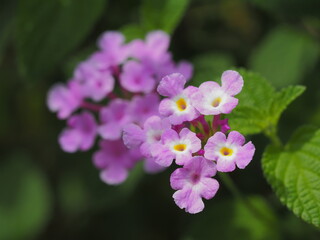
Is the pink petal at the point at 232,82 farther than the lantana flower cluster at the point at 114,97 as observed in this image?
No

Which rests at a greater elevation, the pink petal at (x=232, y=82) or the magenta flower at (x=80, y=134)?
the pink petal at (x=232, y=82)

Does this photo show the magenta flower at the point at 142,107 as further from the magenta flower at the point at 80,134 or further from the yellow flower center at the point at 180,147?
the yellow flower center at the point at 180,147

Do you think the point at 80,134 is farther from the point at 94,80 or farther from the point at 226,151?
the point at 226,151

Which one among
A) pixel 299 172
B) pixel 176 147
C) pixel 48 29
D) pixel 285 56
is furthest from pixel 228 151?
pixel 285 56

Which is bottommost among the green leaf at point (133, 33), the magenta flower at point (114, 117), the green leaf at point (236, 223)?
the green leaf at point (236, 223)

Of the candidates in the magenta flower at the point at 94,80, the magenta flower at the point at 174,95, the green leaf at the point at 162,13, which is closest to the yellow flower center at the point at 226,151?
the magenta flower at the point at 174,95

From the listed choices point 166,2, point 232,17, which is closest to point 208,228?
point 166,2

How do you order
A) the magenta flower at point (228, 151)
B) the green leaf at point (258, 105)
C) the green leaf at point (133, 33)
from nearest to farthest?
the magenta flower at point (228, 151) → the green leaf at point (258, 105) → the green leaf at point (133, 33)

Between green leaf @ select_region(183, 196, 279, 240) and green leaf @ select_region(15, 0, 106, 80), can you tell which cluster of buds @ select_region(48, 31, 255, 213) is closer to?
green leaf @ select_region(15, 0, 106, 80)
